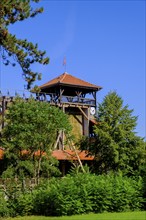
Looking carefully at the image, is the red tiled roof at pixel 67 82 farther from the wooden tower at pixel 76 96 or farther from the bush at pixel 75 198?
the bush at pixel 75 198

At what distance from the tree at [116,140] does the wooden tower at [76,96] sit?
802 cm

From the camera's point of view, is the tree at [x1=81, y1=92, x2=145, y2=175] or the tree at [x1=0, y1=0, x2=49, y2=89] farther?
the tree at [x1=81, y1=92, x2=145, y2=175]

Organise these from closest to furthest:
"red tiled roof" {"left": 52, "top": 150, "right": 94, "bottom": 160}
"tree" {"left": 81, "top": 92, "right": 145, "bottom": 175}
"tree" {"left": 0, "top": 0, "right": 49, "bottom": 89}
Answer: "tree" {"left": 0, "top": 0, "right": 49, "bottom": 89}, "tree" {"left": 81, "top": 92, "right": 145, "bottom": 175}, "red tiled roof" {"left": 52, "top": 150, "right": 94, "bottom": 160}

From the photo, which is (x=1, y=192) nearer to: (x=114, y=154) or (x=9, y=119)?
(x=9, y=119)

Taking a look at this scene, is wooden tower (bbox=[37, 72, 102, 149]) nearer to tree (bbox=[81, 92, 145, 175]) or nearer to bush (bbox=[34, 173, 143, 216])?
tree (bbox=[81, 92, 145, 175])

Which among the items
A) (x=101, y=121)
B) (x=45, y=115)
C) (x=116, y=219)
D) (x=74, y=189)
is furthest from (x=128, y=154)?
(x=116, y=219)

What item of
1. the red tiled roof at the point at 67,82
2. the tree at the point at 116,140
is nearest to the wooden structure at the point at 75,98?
the red tiled roof at the point at 67,82

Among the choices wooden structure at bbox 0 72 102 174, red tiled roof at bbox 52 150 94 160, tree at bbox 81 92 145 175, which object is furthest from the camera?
wooden structure at bbox 0 72 102 174

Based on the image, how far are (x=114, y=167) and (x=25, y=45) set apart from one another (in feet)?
57.2

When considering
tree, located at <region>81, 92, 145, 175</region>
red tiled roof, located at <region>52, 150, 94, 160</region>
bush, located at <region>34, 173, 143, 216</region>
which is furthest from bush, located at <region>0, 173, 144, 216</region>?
red tiled roof, located at <region>52, 150, 94, 160</region>

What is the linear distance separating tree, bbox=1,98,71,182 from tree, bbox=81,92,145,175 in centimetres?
762

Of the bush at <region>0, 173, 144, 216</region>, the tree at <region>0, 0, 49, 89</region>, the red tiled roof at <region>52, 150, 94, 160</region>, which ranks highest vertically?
the tree at <region>0, 0, 49, 89</region>

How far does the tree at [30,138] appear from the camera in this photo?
25.3 m

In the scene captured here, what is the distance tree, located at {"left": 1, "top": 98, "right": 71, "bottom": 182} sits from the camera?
25.3 m
